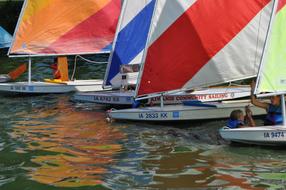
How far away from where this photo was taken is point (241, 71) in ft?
54.7

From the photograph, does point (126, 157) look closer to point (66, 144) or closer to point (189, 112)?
point (66, 144)

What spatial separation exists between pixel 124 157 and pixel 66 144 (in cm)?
227

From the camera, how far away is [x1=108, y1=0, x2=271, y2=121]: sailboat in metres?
16.7

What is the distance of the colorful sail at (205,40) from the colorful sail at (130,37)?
146 inches

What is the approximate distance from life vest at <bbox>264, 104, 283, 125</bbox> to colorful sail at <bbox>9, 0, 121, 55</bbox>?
12221 millimetres

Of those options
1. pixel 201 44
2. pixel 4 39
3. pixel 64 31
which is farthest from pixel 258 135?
pixel 4 39

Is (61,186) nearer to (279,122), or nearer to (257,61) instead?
(279,122)

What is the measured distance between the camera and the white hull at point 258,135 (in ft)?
44.6

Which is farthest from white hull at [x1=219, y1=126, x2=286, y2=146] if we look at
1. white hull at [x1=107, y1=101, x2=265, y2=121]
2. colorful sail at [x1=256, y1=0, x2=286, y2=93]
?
white hull at [x1=107, y1=101, x2=265, y2=121]

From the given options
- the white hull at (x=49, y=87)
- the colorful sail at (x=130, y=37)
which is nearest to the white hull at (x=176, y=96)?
the colorful sail at (x=130, y=37)

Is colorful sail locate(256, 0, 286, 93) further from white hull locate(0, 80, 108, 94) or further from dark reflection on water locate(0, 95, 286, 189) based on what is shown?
white hull locate(0, 80, 108, 94)

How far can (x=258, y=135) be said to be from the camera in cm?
1384

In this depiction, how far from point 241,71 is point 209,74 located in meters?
0.91

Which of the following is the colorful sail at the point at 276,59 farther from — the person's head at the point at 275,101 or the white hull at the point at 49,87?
the white hull at the point at 49,87
